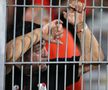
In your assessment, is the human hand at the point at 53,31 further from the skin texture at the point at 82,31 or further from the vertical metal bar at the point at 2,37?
the vertical metal bar at the point at 2,37

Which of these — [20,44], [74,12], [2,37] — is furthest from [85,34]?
[2,37]

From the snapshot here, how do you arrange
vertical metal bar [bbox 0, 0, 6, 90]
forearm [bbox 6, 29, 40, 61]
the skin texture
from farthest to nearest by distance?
1. the skin texture
2. forearm [bbox 6, 29, 40, 61]
3. vertical metal bar [bbox 0, 0, 6, 90]

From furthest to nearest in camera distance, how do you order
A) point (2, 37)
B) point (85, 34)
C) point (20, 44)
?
1. point (85, 34)
2. point (20, 44)
3. point (2, 37)

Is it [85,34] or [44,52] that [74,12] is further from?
[44,52]

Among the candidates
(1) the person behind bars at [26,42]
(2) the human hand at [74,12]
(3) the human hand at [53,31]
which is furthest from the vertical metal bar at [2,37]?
(2) the human hand at [74,12]

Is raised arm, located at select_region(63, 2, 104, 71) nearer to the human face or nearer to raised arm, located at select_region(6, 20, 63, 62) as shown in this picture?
raised arm, located at select_region(6, 20, 63, 62)

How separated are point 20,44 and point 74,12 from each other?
743 millimetres

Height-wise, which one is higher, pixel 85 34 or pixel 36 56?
pixel 85 34

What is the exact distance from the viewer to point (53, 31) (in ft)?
14.0

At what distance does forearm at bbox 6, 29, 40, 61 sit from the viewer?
415 centimetres

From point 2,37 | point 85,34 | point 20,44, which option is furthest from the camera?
point 85,34

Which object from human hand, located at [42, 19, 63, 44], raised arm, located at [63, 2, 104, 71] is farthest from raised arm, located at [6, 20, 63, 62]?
raised arm, located at [63, 2, 104, 71]

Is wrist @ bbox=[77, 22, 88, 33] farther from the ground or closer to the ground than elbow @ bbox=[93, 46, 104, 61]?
farther from the ground

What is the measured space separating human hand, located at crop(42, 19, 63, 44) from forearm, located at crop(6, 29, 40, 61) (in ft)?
0.31
